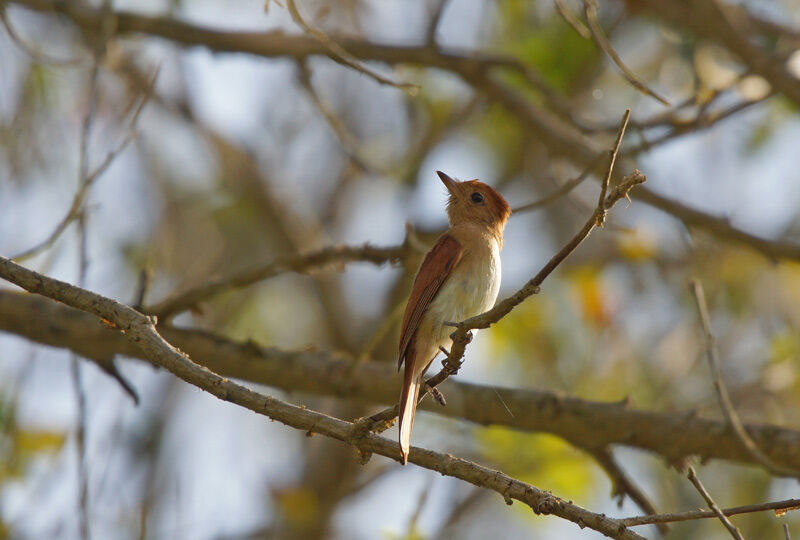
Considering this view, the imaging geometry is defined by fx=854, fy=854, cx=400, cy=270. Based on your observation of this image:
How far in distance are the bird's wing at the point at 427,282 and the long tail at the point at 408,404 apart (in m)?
0.18

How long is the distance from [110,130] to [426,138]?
3.09 metres

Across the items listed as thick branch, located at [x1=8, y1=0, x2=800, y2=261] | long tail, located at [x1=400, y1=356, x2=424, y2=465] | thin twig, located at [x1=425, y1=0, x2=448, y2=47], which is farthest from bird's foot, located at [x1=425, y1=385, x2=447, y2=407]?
thin twig, located at [x1=425, y1=0, x2=448, y2=47]

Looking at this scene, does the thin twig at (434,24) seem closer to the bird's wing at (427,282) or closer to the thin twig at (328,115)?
the thin twig at (328,115)

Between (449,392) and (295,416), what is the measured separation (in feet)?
7.49

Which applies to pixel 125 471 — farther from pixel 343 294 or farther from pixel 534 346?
pixel 534 346

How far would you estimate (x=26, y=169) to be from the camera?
6.78m

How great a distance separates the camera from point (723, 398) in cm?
→ 421

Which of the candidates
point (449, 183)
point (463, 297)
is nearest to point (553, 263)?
point (463, 297)

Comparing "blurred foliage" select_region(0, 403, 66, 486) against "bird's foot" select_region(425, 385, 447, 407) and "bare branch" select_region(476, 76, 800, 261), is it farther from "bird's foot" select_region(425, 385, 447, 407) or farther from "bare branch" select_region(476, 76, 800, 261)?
"bare branch" select_region(476, 76, 800, 261)

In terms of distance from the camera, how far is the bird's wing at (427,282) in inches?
177

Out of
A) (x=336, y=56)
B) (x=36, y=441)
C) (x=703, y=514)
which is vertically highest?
(x=336, y=56)

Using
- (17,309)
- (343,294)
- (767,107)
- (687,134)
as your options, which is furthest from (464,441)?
(767,107)

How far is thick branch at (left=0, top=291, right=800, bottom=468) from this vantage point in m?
4.71

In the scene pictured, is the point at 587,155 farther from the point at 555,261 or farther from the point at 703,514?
the point at 703,514
